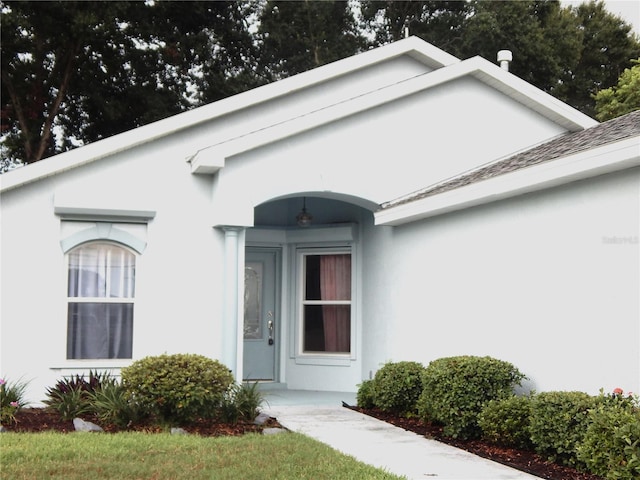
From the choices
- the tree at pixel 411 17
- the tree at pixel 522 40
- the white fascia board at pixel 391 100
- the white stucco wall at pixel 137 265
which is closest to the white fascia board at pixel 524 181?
the white fascia board at pixel 391 100

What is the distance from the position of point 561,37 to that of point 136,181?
900 inches

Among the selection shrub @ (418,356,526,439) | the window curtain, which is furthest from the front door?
shrub @ (418,356,526,439)

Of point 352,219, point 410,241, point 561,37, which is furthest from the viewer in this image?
point 561,37

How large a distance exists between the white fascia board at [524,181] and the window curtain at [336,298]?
2249 mm

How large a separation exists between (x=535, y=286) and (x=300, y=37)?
23.4 meters

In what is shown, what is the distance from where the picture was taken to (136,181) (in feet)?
39.0

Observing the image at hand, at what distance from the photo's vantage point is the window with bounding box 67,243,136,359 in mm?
11703

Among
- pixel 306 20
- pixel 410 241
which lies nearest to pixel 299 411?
pixel 410 241

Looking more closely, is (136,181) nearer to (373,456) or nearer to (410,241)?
(410,241)

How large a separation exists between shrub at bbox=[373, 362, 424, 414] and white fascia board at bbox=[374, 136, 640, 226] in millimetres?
2233

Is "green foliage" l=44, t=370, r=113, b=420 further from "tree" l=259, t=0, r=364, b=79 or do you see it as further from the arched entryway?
"tree" l=259, t=0, r=364, b=79

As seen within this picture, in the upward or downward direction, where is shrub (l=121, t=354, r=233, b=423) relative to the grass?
upward

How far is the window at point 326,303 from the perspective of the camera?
14461mm

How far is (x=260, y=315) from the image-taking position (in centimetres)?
1487
